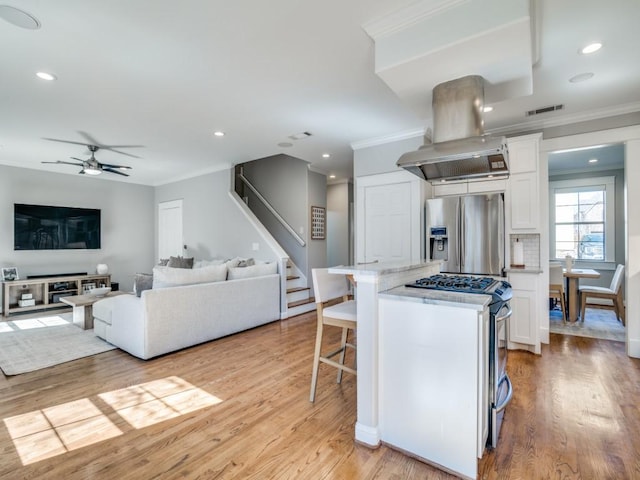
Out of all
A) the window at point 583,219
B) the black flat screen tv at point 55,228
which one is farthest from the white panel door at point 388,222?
the black flat screen tv at point 55,228

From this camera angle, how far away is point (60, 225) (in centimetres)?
602

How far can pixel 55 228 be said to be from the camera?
19.5ft

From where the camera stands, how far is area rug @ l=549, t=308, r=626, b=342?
399 centimetres

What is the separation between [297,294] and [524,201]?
146 inches

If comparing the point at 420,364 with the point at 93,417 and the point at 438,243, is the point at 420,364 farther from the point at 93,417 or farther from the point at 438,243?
the point at 438,243

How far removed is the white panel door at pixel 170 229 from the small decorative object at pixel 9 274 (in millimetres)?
2502

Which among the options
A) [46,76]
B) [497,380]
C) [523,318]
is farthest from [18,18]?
[523,318]

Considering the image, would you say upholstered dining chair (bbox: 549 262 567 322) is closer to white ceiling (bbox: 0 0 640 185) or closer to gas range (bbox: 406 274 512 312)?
white ceiling (bbox: 0 0 640 185)

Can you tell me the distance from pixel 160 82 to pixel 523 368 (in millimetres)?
4353

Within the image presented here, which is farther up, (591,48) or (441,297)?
(591,48)

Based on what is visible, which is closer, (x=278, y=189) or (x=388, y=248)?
(x=388, y=248)

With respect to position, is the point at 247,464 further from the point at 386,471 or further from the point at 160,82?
the point at 160,82

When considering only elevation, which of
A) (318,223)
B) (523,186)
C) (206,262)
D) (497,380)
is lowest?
(497,380)

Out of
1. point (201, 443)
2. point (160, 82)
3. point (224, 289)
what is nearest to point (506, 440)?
point (201, 443)
